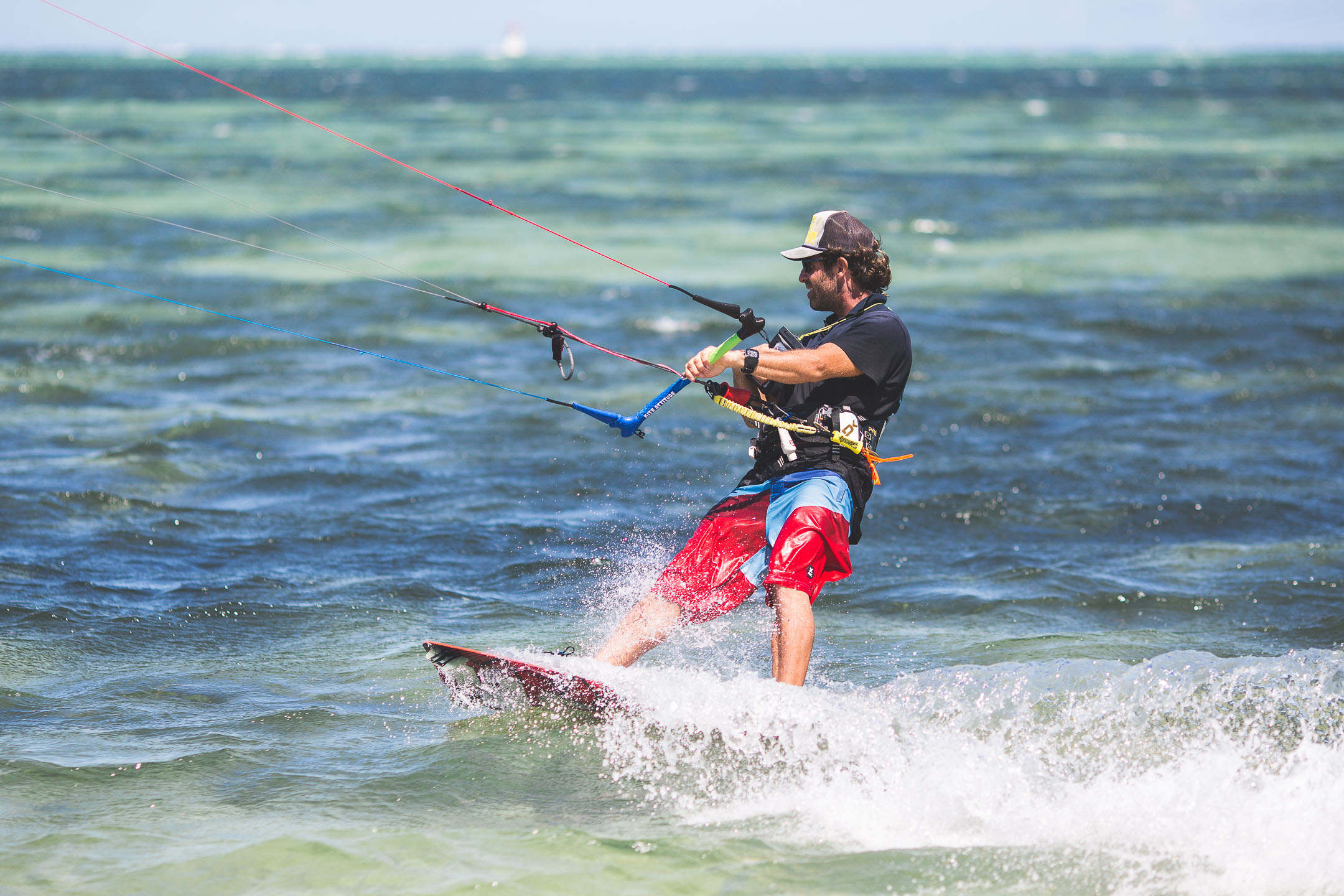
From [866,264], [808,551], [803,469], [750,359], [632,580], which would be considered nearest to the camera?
[750,359]

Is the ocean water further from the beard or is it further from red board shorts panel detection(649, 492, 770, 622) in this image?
the beard

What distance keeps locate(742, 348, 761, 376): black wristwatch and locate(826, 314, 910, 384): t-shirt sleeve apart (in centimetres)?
33

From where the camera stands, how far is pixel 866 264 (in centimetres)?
546

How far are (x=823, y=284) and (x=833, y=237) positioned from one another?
220 millimetres

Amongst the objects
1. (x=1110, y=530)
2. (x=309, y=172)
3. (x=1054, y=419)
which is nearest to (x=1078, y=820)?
(x=1110, y=530)

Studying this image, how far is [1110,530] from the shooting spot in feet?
30.5

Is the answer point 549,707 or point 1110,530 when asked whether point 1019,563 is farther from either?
point 549,707

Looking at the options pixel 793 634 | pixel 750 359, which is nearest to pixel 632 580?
pixel 793 634

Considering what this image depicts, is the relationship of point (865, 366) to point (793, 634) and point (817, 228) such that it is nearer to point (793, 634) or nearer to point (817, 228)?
point (817, 228)

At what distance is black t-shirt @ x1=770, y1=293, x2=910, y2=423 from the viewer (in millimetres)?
5312

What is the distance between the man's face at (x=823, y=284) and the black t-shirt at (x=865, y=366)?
0.22ft

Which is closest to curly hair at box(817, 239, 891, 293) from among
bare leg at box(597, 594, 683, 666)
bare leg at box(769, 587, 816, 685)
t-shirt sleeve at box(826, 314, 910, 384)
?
t-shirt sleeve at box(826, 314, 910, 384)

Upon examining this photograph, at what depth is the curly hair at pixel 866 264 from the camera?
5.44 m

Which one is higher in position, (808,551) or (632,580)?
(808,551)
